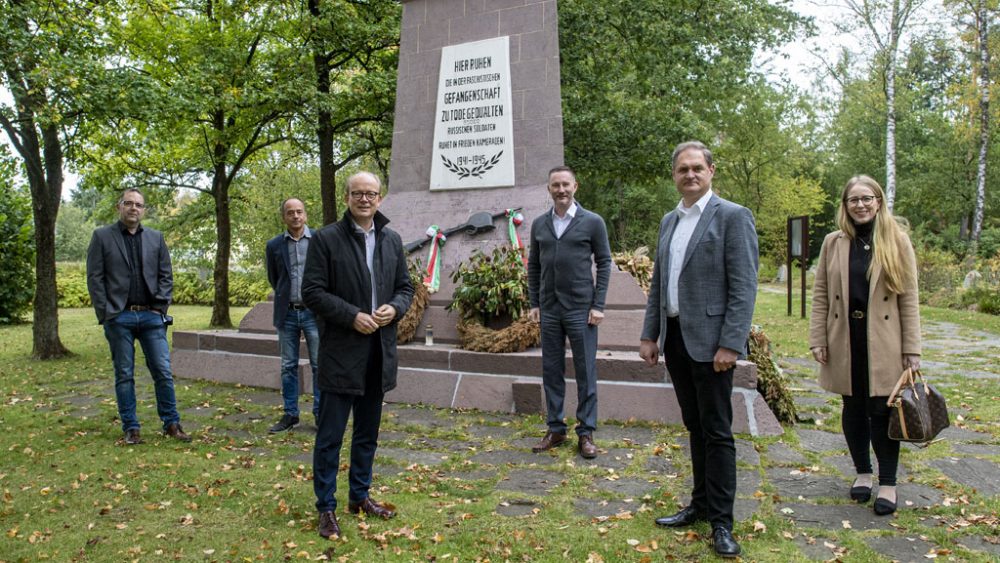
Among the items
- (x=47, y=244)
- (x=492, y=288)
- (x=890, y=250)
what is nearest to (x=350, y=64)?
(x=47, y=244)

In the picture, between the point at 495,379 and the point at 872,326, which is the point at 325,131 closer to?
the point at 495,379

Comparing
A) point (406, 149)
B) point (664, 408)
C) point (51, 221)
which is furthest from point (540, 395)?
point (51, 221)

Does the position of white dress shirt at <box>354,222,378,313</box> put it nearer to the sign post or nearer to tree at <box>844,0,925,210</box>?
the sign post

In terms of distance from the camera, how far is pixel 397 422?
595cm

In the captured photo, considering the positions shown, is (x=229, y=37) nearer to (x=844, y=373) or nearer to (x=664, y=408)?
(x=664, y=408)

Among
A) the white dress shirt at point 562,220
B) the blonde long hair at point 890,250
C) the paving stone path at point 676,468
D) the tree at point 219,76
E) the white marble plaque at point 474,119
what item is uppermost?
the tree at point 219,76

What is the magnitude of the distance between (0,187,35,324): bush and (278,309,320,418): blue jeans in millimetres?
13590

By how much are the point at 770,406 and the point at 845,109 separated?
42107 mm

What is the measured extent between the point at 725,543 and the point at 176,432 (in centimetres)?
422

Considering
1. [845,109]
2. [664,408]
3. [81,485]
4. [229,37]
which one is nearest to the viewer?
[81,485]

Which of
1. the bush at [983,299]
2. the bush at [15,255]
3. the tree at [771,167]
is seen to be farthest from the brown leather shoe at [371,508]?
the tree at [771,167]

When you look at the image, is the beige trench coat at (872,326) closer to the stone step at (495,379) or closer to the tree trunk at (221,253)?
the stone step at (495,379)

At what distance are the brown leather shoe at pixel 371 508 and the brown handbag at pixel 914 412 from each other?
107 inches

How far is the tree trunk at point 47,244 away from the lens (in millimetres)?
10008
